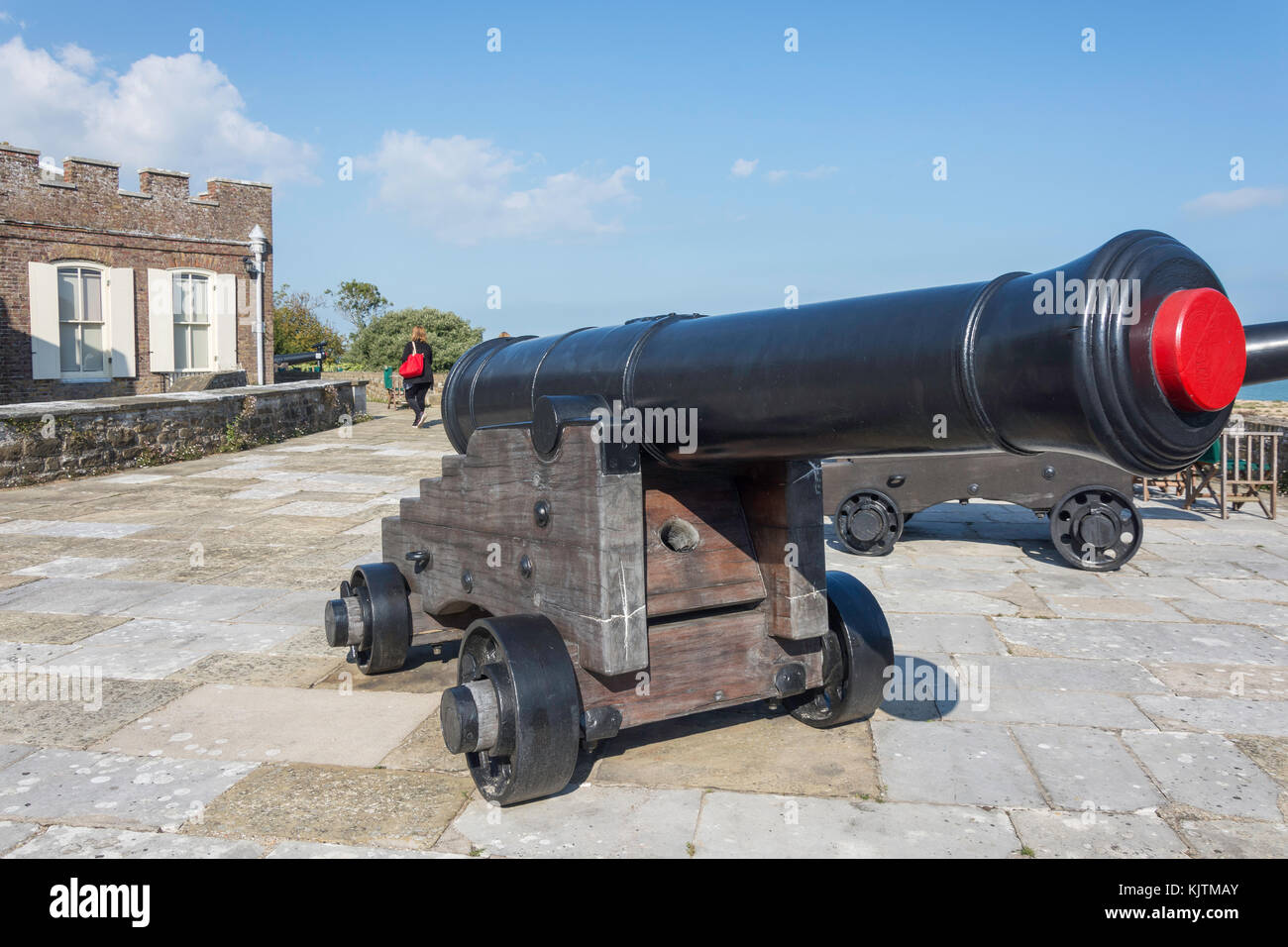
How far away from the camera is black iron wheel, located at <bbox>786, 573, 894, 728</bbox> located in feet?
10.8

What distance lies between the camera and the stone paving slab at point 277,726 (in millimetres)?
3211

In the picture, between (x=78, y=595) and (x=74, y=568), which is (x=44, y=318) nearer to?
(x=74, y=568)

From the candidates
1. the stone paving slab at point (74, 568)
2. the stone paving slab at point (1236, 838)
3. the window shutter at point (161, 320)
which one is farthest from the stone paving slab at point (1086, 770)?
the window shutter at point (161, 320)

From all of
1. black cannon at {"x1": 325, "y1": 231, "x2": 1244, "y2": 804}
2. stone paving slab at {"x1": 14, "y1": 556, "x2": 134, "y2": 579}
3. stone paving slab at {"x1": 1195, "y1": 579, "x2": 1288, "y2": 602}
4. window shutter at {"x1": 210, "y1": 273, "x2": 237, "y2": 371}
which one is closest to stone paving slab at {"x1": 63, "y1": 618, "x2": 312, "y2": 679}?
black cannon at {"x1": 325, "y1": 231, "x2": 1244, "y2": 804}

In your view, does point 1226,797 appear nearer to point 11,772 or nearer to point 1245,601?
point 1245,601

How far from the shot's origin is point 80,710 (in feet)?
11.8

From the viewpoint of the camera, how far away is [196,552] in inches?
263

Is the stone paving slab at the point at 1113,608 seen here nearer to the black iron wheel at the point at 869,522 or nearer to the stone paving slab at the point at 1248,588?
the stone paving slab at the point at 1248,588

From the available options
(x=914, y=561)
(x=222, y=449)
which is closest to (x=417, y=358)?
(x=222, y=449)

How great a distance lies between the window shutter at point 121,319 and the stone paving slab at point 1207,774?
1859 cm

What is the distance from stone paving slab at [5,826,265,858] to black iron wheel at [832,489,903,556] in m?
5.31

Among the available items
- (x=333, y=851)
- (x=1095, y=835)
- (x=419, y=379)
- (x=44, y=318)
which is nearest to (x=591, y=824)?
(x=333, y=851)
